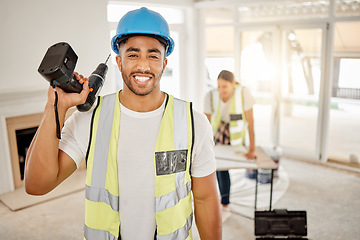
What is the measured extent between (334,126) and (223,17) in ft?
9.07

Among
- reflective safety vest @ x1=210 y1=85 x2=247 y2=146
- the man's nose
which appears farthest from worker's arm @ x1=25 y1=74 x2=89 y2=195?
reflective safety vest @ x1=210 y1=85 x2=247 y2=146

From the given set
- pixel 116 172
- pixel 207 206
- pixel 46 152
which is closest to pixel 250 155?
pixel 207 206

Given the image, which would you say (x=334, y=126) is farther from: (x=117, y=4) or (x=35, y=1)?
(x=35, y=1)

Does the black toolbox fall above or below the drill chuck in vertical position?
below

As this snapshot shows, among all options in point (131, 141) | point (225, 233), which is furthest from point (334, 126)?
point (131, 141)

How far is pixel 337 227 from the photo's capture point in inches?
125

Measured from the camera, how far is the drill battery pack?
99.7 inches

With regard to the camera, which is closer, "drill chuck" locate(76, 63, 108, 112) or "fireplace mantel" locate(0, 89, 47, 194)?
"drill chuck" locate(76, 63, 108, 112)

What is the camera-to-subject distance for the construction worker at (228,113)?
10.7ft

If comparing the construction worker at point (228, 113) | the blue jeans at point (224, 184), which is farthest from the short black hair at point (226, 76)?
the blue jeans at point (224, 184)

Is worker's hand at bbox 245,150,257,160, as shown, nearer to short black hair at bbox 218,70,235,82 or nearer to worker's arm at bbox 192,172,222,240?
short black hair at bbox 218,70,235,82

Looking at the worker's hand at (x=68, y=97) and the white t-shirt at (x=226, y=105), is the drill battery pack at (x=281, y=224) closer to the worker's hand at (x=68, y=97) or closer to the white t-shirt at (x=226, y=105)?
the white t-shirt at (x=226, y=105)

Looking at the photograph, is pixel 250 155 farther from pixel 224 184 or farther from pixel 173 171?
pixel 173 171

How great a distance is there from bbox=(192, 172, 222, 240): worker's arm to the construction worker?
5.91 feet
